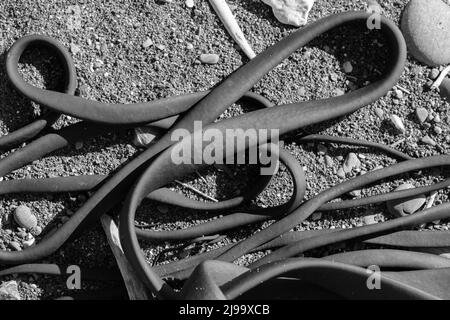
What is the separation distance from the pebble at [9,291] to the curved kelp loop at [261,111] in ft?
0.85

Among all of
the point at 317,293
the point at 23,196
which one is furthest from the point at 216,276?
the point at 23,196

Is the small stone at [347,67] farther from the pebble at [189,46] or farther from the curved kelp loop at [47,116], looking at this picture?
the curved kelp loop at [47,116]

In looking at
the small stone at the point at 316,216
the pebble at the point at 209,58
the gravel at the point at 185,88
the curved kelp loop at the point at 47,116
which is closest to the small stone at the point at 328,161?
the gravel at the point at 185,88

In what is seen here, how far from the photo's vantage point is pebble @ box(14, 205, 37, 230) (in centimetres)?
131

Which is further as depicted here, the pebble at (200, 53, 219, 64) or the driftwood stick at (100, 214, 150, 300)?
the pebble at (200, 53, 219, 64)

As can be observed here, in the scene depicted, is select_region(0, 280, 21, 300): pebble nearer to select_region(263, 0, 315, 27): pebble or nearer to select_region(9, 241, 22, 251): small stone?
select_region(9, 241, 22, 251): small stone

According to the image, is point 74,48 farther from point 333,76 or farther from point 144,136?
point 333,76

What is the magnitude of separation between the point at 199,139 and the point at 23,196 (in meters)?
0.39

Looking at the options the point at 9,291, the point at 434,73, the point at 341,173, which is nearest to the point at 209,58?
the point at 341,173

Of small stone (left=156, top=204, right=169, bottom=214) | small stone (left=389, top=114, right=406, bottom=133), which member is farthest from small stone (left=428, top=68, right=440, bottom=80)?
small stone (left=156, top=204, right=169, bottom=214)

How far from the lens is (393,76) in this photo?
135cm

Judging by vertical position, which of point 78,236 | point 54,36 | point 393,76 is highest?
point 54,36

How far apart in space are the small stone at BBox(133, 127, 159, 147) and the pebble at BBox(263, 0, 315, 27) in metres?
0.37

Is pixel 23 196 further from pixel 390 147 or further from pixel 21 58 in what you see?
pixel 390 147
